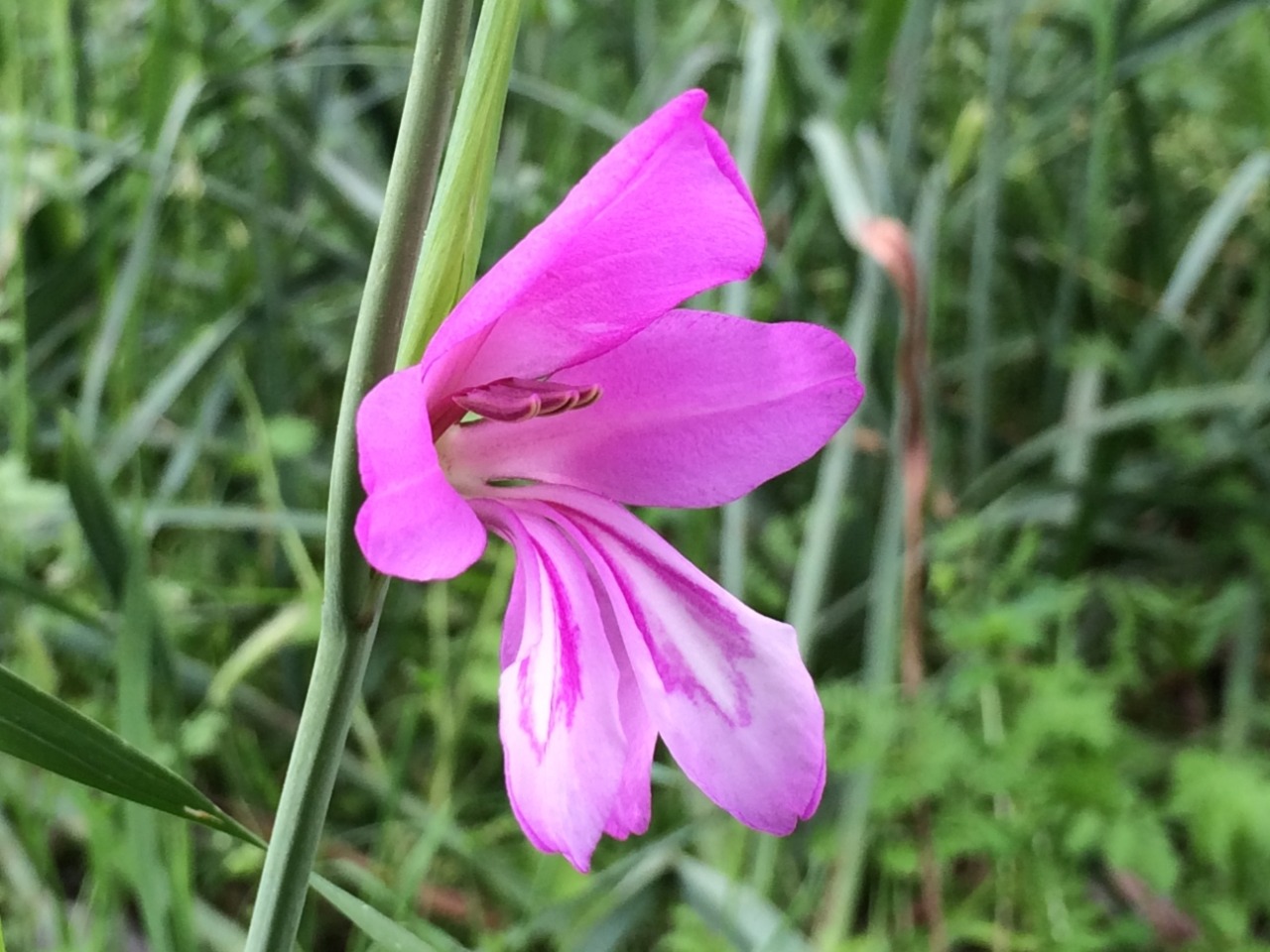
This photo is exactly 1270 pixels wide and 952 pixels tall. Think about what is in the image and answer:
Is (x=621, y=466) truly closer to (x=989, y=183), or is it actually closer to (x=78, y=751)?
(x=78, y=751)

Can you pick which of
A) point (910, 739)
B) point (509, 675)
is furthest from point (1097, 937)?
point (509, 675)

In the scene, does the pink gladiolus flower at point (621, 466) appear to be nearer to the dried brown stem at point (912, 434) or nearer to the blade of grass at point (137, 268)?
the dried brown stem at point (912, 434)

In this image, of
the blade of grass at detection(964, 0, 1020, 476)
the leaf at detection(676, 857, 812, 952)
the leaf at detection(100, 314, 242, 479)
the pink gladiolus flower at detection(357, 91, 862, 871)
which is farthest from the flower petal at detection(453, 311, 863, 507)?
the blade of grass at detection(964, 0, 1020, 476)

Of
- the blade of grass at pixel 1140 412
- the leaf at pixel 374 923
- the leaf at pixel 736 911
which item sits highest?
the leaf at pixel 374 923

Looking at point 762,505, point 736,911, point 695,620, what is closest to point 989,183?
point 762,505

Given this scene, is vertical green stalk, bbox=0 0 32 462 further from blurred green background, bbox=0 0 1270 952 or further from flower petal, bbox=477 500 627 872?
flower petal, bbox=477 500 627 872

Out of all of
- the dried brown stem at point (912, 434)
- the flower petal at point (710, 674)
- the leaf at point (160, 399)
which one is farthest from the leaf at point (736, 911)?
the leaf at point (160, 399)
